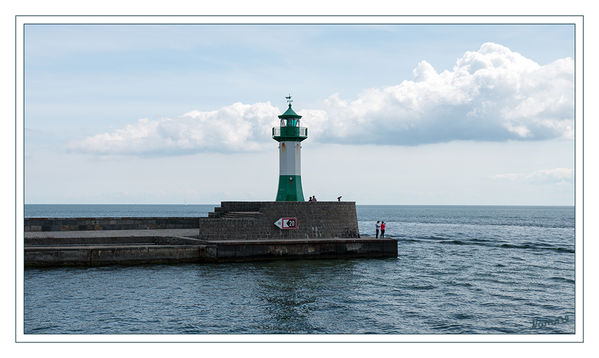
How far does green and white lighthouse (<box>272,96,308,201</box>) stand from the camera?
3120cm

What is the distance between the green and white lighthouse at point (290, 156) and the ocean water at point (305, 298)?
213 inches

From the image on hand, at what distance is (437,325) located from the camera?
1554cm

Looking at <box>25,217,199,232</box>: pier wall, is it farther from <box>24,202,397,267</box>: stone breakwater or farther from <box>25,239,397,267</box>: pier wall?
<box>25,239,397,267</box>: pier wall

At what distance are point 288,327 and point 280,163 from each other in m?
17.2

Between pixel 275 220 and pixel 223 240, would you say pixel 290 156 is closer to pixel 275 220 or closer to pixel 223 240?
pixel 275 220

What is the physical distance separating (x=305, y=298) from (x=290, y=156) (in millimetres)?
13782

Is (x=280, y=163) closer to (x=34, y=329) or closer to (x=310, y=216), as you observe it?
(x=310, y=216)

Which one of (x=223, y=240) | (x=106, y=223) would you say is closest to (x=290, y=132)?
(x=223, y=240)

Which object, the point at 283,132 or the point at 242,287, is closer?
the point at 242,287

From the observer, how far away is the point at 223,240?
2733cm

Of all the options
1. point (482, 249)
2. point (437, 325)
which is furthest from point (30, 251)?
point (482, 249)

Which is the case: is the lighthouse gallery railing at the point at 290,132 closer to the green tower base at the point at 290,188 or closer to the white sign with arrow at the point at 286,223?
the green tower base at the point at 290,188

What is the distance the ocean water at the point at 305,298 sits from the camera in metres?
15.4

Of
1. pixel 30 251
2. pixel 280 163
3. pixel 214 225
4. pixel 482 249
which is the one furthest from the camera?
pixel 482 249
